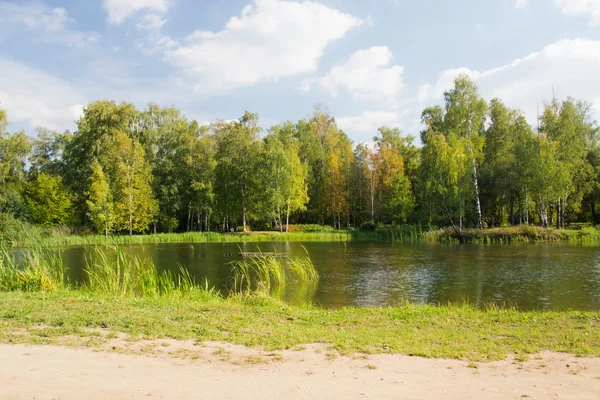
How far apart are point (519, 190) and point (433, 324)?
4019 cm

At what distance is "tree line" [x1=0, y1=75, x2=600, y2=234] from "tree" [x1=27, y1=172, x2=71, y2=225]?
0.42ft

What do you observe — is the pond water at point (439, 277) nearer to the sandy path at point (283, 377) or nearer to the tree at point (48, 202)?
the sandy path at point (283, 377)

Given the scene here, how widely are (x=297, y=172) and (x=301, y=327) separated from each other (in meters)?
43.6

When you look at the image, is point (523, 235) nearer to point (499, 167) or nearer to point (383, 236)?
point (499, 167)

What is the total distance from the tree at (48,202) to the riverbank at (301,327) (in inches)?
1620

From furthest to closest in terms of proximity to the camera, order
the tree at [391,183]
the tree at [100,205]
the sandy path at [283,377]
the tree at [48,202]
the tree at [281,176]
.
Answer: the tree at [391,183]
the tree at [281,176]
the tree at [48,202]
the tree at [100,205]
the sandy path at [283,377]

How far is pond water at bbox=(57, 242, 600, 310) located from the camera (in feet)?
46.3

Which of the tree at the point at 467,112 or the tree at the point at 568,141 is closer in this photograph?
the tree at the point at 568,141

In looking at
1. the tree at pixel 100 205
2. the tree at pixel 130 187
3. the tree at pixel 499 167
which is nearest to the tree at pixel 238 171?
the tree at pixel 130 187

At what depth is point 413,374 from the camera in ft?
18.7

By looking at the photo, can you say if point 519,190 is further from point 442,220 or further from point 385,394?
point 385,394

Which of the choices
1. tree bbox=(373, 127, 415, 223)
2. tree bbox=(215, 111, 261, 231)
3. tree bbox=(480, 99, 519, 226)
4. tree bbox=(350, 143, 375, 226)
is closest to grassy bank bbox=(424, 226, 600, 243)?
tree bbox=(480, 99, 519, 226)

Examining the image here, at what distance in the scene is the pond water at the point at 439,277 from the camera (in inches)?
556

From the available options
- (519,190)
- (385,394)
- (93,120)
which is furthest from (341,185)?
(385,394)
